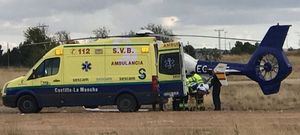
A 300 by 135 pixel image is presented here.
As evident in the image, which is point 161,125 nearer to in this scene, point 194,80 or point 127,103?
point 127,103

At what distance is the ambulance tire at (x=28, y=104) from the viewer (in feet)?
79.5

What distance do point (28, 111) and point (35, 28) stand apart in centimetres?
7332

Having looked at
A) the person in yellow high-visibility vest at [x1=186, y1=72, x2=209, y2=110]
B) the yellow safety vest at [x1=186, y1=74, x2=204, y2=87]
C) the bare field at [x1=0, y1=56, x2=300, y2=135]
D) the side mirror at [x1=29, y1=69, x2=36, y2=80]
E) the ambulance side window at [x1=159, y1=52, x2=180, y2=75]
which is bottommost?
the bare field at [x1=0, y1=56, x2=300, y2=135]

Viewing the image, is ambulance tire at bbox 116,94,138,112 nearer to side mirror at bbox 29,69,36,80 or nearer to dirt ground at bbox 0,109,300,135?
dirt ground at bbox 0,109,300,135

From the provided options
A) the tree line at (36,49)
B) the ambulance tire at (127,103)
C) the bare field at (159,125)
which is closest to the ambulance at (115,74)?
the ambulance tire at (127,103)

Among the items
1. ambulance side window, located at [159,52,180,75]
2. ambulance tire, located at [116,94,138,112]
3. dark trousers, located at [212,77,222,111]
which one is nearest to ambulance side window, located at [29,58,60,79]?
ambulance tire, located at [116,94,138,112]

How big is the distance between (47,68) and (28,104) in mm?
1525

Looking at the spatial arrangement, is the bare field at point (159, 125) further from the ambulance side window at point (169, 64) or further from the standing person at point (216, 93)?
the standing person at point (216, 93)

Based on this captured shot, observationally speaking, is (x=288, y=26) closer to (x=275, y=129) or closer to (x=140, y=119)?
(x=140, y=119)

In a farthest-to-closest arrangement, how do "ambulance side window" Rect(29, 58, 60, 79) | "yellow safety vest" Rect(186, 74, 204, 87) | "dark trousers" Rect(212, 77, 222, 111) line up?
"yellow safety vest" Rect(186, 74, 204, 87) < "dark trousers" Rect(212, 77, 222, 111) < "ambulance side window" Rect(29, 58, 60, 79)

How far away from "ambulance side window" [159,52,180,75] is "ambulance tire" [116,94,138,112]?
147 cm

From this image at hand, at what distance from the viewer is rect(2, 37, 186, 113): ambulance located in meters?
23.5

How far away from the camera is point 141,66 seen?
23.5m

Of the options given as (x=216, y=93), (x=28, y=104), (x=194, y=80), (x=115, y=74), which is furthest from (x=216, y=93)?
(x=28, y=104)
